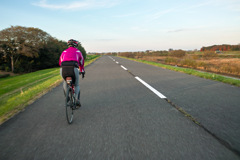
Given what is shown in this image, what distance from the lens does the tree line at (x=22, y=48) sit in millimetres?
30438

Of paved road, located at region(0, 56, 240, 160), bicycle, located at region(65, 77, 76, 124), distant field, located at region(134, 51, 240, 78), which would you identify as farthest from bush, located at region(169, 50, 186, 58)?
bicycle, located at region(65, 77, 76, 124)

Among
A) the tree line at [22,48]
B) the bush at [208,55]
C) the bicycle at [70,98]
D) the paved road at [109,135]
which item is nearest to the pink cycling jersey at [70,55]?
A: the bicycle at [70,98]

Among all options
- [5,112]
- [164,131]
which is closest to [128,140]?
[164,131]

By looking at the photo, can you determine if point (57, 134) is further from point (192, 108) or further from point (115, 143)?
point (192, 108)

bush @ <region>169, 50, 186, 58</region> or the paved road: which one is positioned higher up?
bush @ <region>169, 50, 186, 58</region>

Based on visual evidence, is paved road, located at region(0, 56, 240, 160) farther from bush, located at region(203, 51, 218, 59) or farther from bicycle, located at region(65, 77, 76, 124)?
bush, located at region(203, 51, 218, 59)

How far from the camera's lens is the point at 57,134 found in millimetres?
2908

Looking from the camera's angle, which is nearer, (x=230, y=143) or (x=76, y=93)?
(x=230, y=143)

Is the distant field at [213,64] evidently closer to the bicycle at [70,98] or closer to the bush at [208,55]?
the bush at [208,55]

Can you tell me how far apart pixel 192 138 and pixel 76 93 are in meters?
2.73

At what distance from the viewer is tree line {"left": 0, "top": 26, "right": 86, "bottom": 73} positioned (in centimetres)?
3044

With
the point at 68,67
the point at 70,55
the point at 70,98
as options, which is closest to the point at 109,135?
the point at 70,98

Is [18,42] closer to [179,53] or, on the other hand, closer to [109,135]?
[179,53]

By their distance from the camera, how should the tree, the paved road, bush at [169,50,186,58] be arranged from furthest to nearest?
bush at [169,50,186,58] → the tree → the paved road
